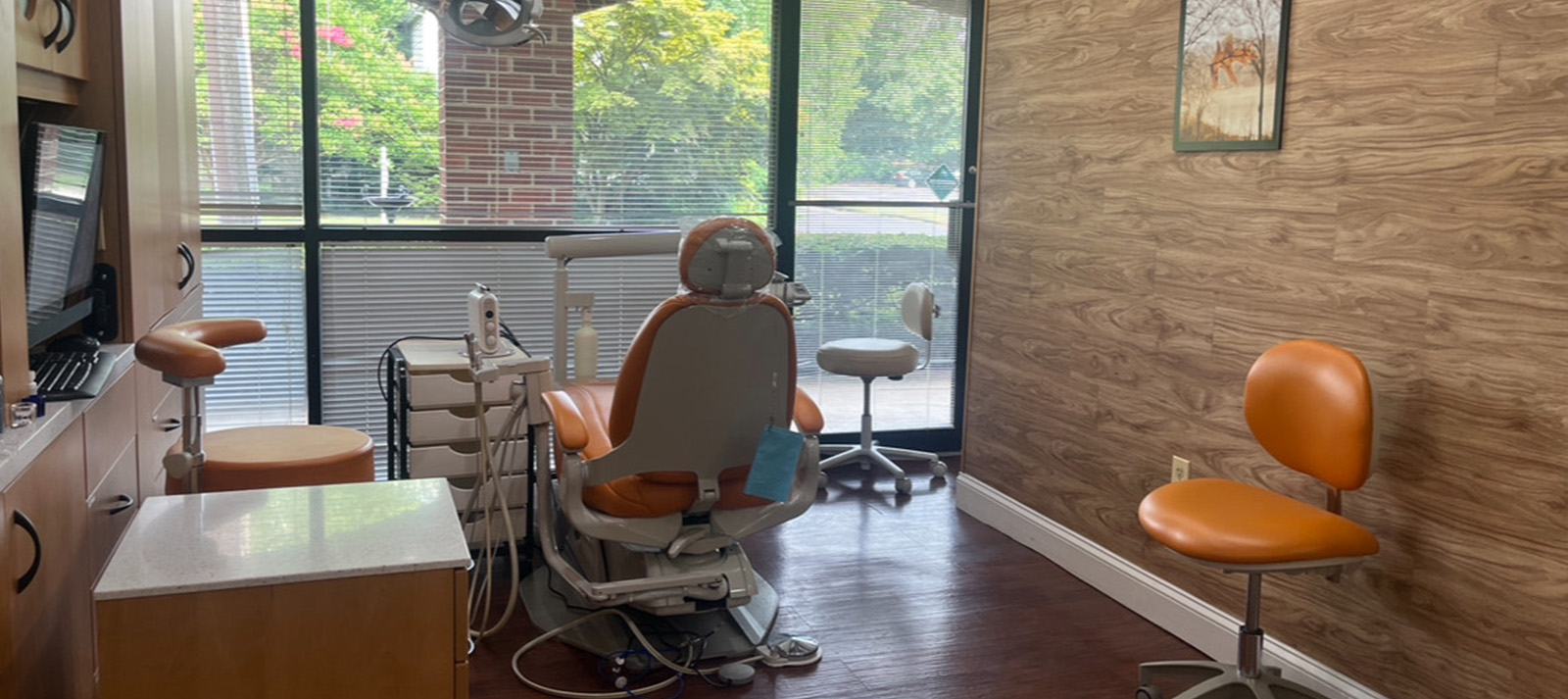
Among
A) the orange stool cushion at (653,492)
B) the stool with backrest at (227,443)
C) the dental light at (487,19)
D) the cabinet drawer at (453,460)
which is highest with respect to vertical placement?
the dental light at (487,19)

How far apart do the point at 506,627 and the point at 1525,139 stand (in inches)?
105

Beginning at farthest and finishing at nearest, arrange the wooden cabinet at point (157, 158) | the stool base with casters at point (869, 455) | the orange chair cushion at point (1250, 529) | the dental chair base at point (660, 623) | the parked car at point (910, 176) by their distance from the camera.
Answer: the parked car at point (910, 176), the stool base with casters at point (869, 455), the dental chair base at point (660, 623), the wooden cabinet at point (157, 158), the orange chair cushion at point (1250, 529)

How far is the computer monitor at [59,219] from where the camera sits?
7.13 ft

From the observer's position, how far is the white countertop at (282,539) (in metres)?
1.62

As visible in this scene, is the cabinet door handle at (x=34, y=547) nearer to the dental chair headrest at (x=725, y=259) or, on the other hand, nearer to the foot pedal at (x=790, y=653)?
the dental chair headrest at (x=725, y=259)

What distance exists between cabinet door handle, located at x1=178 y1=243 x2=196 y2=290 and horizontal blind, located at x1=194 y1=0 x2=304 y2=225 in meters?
0.89

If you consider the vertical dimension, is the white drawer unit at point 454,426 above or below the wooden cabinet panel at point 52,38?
below

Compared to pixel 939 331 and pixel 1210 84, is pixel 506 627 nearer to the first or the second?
pixel 1210 84

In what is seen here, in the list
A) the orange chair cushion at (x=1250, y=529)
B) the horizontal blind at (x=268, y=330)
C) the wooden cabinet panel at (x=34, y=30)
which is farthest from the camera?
the horizontal blind at (x=268, y=330)

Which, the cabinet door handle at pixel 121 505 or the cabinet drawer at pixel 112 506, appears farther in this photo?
the cabinet door handle at pixel 121 505

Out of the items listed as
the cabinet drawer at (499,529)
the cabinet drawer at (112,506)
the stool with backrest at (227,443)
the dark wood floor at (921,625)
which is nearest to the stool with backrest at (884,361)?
the dark wood floor at (921,625)

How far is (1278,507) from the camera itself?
108 inches

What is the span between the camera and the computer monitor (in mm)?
2172

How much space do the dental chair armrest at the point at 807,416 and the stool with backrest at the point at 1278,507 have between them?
32.8 inches
